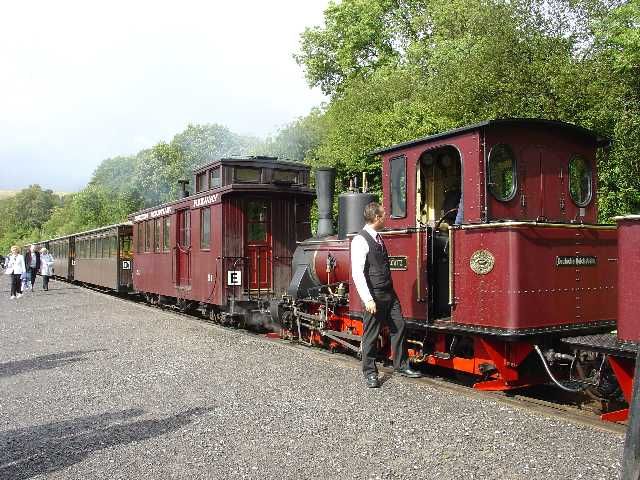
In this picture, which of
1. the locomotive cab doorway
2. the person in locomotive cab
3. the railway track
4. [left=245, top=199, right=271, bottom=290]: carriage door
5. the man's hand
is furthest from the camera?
[left=245, top=199, right=271, bottom=290]: carriage door

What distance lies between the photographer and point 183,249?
13.5 m

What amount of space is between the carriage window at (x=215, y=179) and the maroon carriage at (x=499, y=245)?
5168mm

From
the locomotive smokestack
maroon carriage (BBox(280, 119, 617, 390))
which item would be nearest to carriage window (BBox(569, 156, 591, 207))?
maroon carriage (BBox(280, 119, 617, 390))

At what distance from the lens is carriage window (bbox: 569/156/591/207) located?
6.63 metres

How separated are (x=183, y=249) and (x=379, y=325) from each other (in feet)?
26.6

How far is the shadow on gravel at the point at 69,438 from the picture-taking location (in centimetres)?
427

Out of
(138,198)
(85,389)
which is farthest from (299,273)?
(138,198)

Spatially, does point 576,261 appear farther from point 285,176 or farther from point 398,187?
point 285,176

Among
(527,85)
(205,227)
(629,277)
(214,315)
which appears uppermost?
(527,85)

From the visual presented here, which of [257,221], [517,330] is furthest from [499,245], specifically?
[257,221]

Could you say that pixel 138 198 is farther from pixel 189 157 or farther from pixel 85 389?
pixel 85 389

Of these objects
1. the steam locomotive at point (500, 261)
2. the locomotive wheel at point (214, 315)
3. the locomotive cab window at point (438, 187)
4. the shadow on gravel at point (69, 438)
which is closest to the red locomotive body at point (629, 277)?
the steam locomotive at point (500, 261)

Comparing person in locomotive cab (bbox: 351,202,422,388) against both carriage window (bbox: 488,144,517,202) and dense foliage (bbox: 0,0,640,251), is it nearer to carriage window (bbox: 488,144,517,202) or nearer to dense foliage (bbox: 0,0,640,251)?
carriage window (bbox: 488,144,517,202)

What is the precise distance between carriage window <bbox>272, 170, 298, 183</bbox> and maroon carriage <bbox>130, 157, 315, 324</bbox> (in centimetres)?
2
